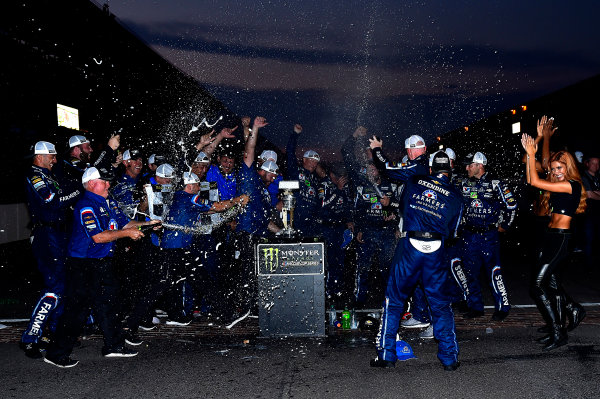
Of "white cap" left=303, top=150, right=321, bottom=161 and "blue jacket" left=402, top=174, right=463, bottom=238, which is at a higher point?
"white cap" left=303, top=150, right=321, bottom=161

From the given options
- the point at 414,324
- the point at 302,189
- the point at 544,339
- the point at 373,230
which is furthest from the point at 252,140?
the point at 544,339

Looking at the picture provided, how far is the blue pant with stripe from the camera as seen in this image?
5758 mm

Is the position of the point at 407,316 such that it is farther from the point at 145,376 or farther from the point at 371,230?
the point at 145,376

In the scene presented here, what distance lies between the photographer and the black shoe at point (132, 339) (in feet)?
22.5

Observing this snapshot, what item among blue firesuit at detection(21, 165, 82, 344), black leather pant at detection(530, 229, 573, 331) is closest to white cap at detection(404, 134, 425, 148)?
black leather pant at detection(530, 229, 573, 331)

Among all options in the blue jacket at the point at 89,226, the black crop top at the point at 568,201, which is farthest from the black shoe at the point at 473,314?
the blue jacket at the point at 89,226

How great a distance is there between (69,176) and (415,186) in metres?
4.45

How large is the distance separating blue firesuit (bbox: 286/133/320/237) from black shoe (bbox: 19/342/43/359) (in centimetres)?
423

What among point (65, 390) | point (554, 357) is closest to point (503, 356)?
point (554, 357)

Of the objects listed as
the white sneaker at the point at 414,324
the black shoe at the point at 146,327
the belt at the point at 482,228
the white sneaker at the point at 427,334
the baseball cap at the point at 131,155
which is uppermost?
the baseball cap at the point at 131,155

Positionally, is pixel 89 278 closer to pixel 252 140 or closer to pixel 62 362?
pixel 62 362

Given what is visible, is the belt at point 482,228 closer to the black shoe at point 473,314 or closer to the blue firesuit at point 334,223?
the black shoe at point 473,314

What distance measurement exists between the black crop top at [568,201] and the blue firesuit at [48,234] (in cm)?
564

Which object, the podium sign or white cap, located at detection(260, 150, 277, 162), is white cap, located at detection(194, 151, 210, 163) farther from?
the podium sign
